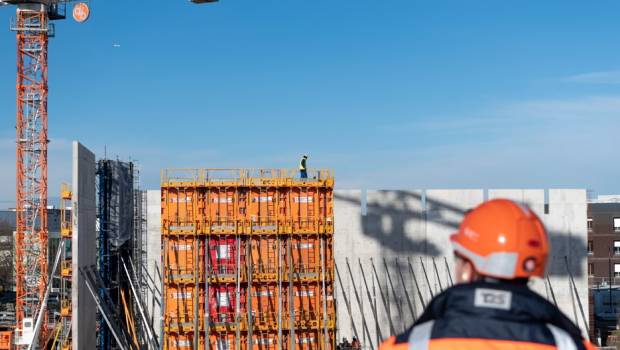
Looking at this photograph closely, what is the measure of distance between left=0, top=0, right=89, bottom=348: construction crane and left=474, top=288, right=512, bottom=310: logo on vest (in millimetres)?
→ 50172

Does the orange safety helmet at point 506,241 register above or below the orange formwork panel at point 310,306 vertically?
above

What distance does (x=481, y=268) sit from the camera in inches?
112

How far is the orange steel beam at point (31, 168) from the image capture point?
2009 inches

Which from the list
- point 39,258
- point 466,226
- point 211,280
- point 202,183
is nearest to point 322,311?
point 211,280

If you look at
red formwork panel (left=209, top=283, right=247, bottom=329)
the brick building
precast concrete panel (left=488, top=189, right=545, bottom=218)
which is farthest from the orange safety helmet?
the brick building

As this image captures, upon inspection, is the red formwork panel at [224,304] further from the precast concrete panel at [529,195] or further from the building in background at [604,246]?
the building in background at [604,246]

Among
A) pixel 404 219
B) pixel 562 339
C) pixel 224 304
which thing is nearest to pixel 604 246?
pixel 404 219

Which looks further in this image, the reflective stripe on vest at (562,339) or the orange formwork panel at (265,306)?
the orange formwork panel at (265,306)

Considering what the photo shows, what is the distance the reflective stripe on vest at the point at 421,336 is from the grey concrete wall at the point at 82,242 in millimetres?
30882

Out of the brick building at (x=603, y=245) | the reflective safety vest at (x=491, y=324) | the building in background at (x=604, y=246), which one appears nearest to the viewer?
the reflective safety vest at (x=491, y=324)

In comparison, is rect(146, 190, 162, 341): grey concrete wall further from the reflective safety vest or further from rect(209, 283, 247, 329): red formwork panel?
the reflective safety vest

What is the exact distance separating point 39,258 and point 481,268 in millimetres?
51407

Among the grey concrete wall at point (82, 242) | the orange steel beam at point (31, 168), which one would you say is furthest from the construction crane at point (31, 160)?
the grey concrete wall at point (82, 242)

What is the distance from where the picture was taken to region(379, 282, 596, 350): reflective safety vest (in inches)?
105
